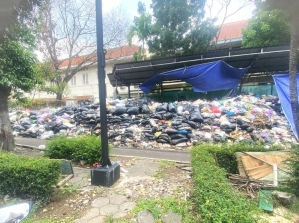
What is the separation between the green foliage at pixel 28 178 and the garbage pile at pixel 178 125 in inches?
150

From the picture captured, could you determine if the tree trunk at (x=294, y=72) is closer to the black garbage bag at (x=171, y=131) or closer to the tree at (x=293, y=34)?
the tree at (x=293, y=34)

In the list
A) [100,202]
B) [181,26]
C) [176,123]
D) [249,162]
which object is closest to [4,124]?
[100,202]

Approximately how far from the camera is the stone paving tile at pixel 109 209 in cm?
233

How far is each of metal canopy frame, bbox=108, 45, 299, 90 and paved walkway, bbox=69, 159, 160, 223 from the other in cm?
739

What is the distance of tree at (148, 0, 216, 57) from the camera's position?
40.5 ft

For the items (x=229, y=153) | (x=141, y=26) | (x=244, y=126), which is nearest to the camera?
(x=229, y=153)

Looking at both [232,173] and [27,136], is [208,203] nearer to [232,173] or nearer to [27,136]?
[232,173]

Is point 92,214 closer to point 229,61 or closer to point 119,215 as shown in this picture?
point 119,215

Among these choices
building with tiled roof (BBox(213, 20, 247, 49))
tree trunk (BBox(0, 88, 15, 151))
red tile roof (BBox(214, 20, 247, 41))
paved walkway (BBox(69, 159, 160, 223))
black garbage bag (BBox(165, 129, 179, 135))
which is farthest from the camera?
red tile roof (BBox(214, 20, 247, 41))

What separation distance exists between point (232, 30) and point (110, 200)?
19672mm

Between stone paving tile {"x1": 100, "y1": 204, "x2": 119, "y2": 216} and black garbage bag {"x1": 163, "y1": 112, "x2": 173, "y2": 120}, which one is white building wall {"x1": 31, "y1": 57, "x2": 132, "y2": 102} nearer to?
black garbage bag {"x1": 163, "y1": 112, "x2": 173, "y2": 120}

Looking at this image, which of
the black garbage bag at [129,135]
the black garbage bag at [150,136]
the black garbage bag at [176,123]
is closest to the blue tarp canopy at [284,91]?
the black garbage bag at [176,123]

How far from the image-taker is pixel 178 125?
662cm

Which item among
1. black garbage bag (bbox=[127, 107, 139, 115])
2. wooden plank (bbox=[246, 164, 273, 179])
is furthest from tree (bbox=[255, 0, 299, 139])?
black garbage bag (bbox=[127, 107, 139, 115])
